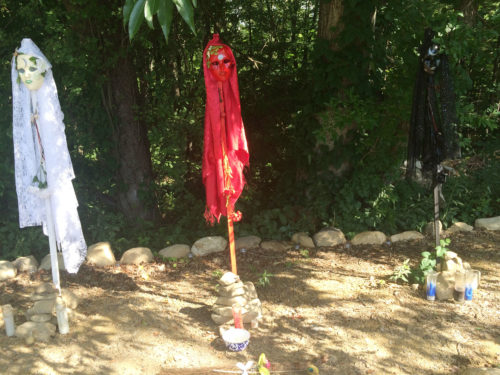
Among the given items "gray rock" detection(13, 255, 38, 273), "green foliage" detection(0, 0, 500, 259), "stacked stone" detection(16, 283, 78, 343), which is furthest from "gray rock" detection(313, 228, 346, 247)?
"gray rock" detection(13, 255, 38, 273)

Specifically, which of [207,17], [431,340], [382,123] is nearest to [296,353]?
[431,340]

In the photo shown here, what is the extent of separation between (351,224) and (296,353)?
273 centimetres

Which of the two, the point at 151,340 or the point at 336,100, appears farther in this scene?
the point at 336,100

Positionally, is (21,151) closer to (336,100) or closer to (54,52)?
(54,52)

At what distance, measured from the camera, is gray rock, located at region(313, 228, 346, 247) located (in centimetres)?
586

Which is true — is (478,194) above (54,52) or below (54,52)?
below

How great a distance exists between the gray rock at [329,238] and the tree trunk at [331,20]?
7.57 feet

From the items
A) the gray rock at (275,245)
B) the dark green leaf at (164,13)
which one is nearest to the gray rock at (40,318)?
the gray rock at (275,245)

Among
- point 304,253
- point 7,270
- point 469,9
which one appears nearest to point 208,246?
point 304,253

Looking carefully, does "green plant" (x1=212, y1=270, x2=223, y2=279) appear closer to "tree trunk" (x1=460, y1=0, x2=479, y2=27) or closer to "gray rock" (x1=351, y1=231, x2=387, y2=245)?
"gray rock" (x1=351, y1=231, x2=387, y2=245)

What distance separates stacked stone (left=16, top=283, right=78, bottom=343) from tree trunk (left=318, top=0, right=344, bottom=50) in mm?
4188

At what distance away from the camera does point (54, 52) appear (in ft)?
17.4

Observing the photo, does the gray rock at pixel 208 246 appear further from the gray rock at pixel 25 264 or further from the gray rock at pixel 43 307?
the gray rock at pixel 43 307

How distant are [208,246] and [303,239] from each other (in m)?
1.20
